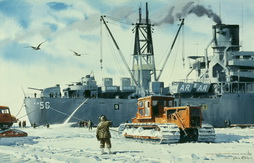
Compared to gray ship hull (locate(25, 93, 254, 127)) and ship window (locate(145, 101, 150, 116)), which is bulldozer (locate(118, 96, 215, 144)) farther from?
gray ship hull (locate(25, 93, 254, 127))

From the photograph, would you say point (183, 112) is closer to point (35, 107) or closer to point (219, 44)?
point (35, 107)

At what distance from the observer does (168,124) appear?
2300 centimetres

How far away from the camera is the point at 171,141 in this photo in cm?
2212

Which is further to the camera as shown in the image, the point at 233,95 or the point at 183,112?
the point at 233,95

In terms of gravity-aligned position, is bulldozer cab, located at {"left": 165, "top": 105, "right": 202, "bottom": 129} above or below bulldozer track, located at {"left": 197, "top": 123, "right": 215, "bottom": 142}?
above

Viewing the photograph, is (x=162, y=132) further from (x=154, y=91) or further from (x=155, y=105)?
(x=154, y=91)

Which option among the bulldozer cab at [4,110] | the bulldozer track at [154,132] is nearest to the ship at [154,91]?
the bulldozer cab at [4,110]

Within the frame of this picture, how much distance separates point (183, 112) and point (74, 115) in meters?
28.1

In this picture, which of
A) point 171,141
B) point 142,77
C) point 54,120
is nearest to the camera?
point 171,141

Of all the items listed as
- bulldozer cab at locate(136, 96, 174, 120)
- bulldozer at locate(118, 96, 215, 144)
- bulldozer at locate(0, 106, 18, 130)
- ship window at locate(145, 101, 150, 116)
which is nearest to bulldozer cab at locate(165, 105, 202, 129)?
bulldozer at locate(118, 96, 215, 144)

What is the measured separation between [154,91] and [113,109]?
5.67 m

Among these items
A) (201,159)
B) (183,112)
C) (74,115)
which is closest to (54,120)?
(74,115)

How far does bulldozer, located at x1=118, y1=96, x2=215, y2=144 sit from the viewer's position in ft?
73.6

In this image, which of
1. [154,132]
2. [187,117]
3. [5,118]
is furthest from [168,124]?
[5,118]
